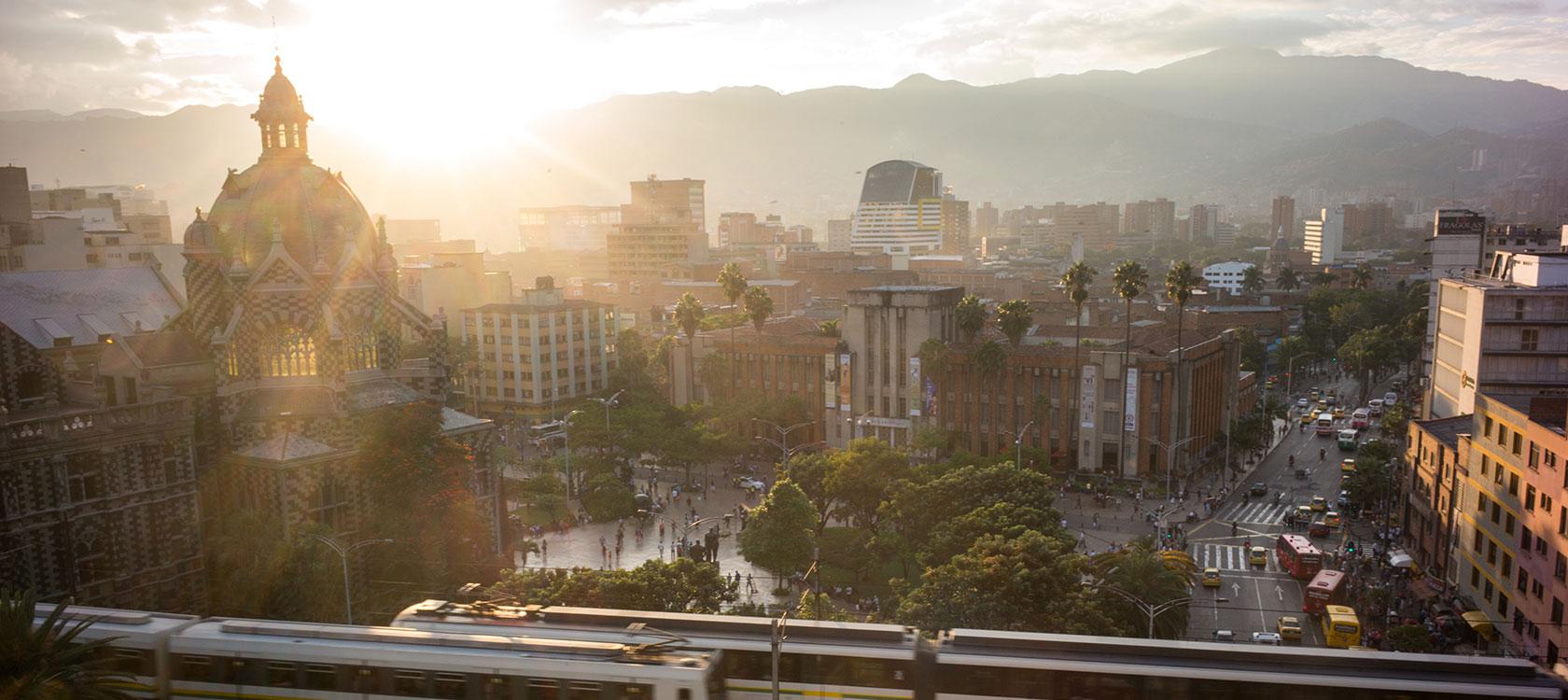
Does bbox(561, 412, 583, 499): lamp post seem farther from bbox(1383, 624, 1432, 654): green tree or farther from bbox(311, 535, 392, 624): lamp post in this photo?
bbox(1383, 624, 1432, 654): green tree

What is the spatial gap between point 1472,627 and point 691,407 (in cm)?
5557

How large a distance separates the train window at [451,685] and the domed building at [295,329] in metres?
25.9

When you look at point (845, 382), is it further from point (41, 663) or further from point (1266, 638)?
point (41, 663)

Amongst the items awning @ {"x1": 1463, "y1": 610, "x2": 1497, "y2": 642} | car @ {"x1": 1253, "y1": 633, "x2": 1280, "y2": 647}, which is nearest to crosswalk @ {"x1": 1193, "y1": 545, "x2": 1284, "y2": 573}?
awning @ {"x1": 1463, "y1": 610, "x2": 1497, "y2": 642}

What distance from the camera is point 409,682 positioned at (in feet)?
81.3

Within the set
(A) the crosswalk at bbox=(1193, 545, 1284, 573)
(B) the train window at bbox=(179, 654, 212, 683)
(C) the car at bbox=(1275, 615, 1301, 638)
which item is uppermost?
(B) the train window at bbox=(179, 654, 212, 683)

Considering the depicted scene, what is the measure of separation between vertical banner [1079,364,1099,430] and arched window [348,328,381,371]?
50.6 m

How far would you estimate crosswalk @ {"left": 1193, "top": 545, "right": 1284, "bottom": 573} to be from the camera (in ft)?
190

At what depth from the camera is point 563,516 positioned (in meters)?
66.0

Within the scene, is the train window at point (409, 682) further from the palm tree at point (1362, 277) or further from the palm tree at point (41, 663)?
the palm tree at point (1362, 277)

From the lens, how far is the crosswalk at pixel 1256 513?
68438mm

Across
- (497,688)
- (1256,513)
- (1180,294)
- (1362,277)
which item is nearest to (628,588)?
(497,688)

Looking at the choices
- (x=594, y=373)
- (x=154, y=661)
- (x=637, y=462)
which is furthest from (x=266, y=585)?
(x=594, y=373)

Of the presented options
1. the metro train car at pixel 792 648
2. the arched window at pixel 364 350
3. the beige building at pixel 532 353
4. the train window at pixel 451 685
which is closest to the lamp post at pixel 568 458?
the arched window at pixel 364 350
